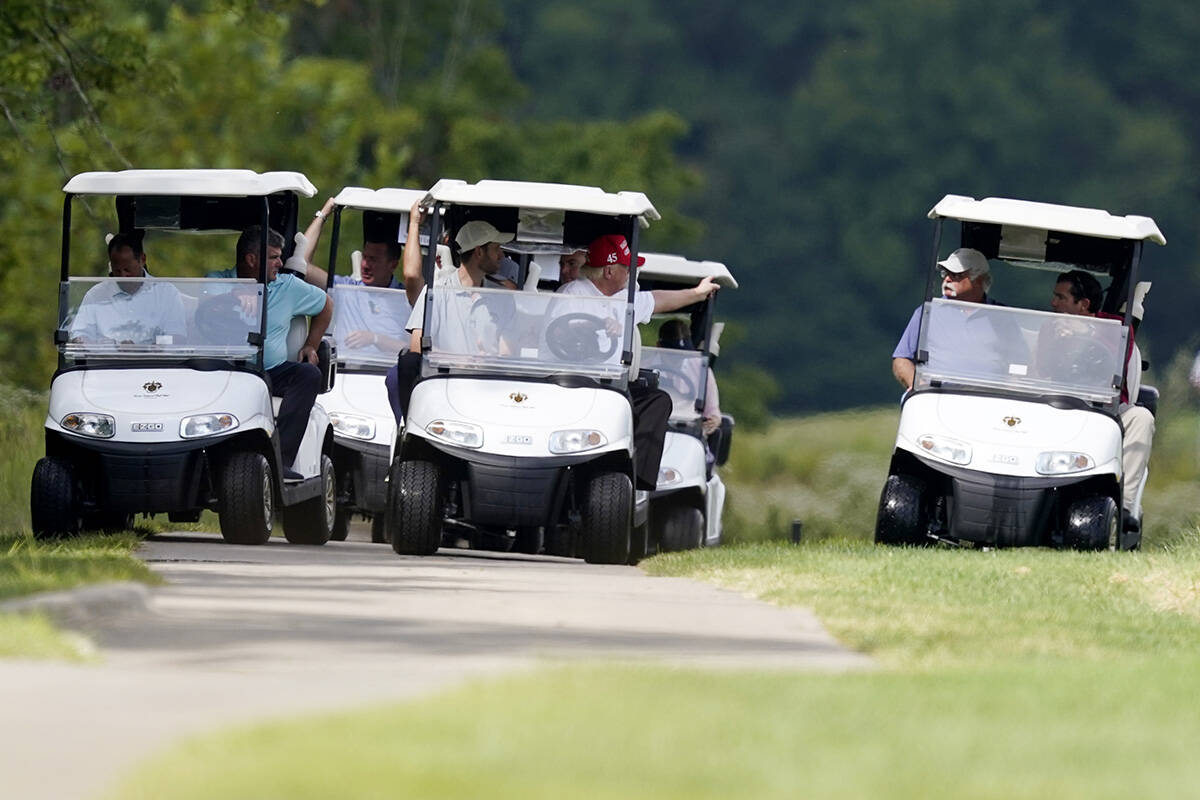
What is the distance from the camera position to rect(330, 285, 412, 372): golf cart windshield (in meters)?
17.3

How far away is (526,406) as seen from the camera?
13812mm

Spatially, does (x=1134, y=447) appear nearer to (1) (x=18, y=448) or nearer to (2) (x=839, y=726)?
(1) (x=18, y=448)

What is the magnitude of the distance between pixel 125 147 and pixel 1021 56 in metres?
35.3

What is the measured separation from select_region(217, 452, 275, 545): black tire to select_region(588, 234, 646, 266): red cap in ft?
6.26

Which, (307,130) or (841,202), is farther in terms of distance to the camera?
(841,202)

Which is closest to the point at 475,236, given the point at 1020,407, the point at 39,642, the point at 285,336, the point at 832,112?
the point at 285,336

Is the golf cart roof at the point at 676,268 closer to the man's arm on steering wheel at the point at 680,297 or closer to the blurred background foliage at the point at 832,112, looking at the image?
the man's arm on steering wheel at the point at 680,297

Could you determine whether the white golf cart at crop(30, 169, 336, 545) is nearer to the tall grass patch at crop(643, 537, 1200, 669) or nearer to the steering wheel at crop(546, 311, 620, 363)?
the steering wheel at crop(546, 311, 620, 363)

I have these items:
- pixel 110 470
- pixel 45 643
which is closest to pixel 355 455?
pixel 110 470

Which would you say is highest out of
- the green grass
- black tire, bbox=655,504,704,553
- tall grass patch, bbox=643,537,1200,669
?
the green grass

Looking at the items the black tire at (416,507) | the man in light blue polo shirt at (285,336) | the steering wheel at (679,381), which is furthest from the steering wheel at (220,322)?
the steering wheel at (679,381)

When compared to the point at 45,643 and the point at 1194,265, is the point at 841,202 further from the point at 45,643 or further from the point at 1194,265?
the point at 45,643

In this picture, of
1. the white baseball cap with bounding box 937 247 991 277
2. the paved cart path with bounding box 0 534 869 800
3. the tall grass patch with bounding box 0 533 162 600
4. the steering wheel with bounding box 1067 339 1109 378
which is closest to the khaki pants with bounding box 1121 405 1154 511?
the steering wheel with bounding box 1067 339 1109 378

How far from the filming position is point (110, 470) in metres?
13.8
